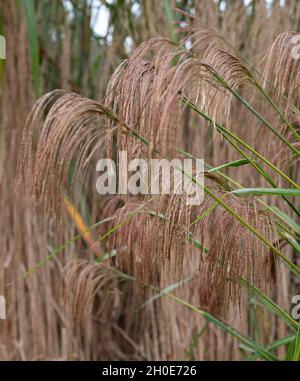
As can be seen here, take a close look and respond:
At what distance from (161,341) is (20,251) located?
559 mm

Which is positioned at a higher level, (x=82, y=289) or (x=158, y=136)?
(x=158, y=136)

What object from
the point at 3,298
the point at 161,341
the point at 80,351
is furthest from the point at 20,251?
the point at 161,341

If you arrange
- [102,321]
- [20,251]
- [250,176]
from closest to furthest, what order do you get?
[250,176] < [20,251] < [102,321]

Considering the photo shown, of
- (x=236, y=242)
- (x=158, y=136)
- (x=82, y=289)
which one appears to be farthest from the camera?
(x=82, y=289)

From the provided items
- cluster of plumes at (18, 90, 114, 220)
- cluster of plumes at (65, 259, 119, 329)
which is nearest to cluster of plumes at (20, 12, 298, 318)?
cluster of plumes at (18, 90, 114, 220)

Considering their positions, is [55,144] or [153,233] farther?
[153,233]

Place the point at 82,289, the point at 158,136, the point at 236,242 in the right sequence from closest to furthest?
the point at 158,136 < the point at 236,242 < the point at 82,289

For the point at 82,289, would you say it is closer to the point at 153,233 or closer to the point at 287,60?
the point at 153,233

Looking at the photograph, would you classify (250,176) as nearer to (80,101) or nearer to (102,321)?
(102,321)

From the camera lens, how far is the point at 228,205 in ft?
3.22

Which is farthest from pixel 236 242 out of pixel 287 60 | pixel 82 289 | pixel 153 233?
pixel 82 289

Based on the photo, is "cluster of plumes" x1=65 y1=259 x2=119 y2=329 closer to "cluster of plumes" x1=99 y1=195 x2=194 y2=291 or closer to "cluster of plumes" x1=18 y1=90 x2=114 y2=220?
"cluster of plumes" x1=99 y1=195 x2=194 y2=291

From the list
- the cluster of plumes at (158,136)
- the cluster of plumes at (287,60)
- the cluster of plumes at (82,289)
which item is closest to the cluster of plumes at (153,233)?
the cluster of plumes at (158,136)

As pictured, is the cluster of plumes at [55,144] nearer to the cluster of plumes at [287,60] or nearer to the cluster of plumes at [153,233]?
the cluster of plumes at [153,233]
